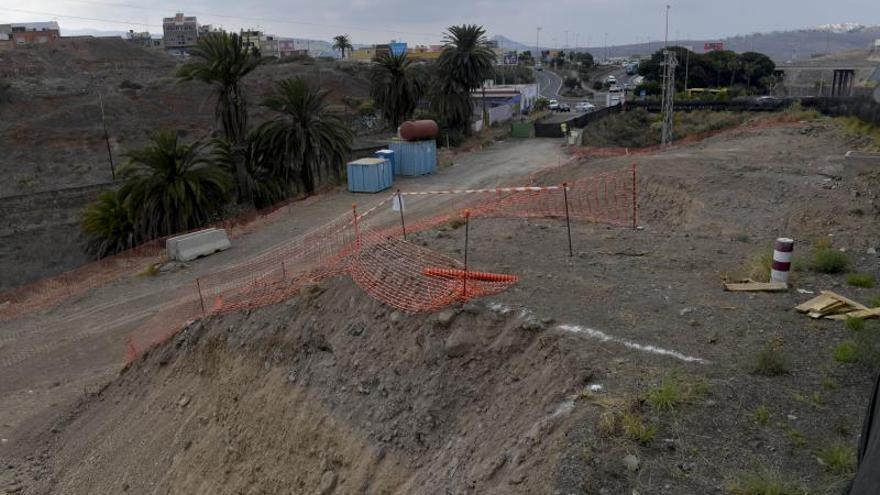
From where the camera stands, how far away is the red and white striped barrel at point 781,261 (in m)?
9.78

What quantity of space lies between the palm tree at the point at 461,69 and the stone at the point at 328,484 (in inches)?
1571

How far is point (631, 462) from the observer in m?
5.89

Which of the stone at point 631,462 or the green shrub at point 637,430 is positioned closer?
the stone at point 631,462

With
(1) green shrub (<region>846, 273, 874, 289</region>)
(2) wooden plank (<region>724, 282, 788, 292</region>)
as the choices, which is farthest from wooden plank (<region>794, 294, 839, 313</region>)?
(1) green shrub (<region>846, 273, 874, 289</region>)

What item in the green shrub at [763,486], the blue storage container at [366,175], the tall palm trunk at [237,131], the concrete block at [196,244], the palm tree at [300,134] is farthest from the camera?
the palm tree at [300,134]

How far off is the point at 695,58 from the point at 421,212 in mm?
77271

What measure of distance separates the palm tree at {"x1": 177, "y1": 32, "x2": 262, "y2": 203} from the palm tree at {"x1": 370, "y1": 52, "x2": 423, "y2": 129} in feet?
43.6

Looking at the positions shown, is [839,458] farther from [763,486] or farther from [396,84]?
[396,84]

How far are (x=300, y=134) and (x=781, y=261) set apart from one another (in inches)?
1045

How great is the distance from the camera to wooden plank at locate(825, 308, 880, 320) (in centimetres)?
856

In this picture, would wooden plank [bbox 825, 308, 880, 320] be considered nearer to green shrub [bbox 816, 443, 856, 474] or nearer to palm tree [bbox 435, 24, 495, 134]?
green shrub [bbox 816, 443, 856, 474]

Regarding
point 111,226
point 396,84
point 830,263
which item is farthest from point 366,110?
point 830,263

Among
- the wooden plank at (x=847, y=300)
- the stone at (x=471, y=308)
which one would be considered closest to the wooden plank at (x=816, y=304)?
the wooden plank at (x=847, y=300)

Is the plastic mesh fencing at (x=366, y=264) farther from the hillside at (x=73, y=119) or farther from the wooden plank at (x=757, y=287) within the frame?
the hillside at (x=73, y=119)
